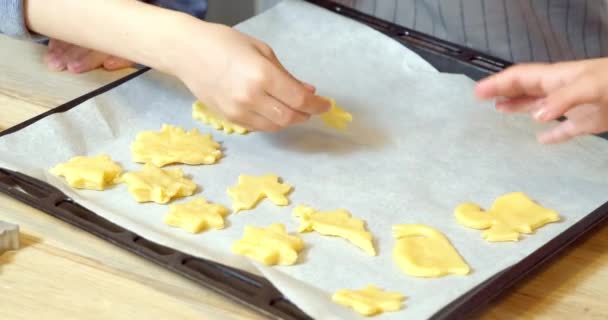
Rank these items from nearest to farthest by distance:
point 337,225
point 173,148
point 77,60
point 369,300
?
point 369,300, point 337,225, point 173,148, point 77,60

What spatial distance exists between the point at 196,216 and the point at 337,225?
0.41 ft

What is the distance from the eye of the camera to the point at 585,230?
0.84m

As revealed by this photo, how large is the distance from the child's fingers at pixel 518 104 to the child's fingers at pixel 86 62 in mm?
460

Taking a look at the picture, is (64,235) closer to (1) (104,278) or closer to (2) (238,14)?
(1) (104,278)

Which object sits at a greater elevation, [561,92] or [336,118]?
[561,92]

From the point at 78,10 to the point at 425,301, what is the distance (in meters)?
0.50

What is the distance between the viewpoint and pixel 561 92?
829 mm

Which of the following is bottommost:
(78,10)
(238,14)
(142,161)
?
(238,14)

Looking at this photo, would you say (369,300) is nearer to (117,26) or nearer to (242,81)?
(242,81)

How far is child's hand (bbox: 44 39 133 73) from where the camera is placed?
108 centimetres

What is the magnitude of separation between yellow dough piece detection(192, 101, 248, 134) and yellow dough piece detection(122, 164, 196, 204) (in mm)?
109

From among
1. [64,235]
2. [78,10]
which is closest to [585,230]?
[64,235]

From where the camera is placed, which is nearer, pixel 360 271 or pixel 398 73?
pixel 360 271

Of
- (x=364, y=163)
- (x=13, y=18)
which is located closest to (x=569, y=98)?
(x=364, y=163)
